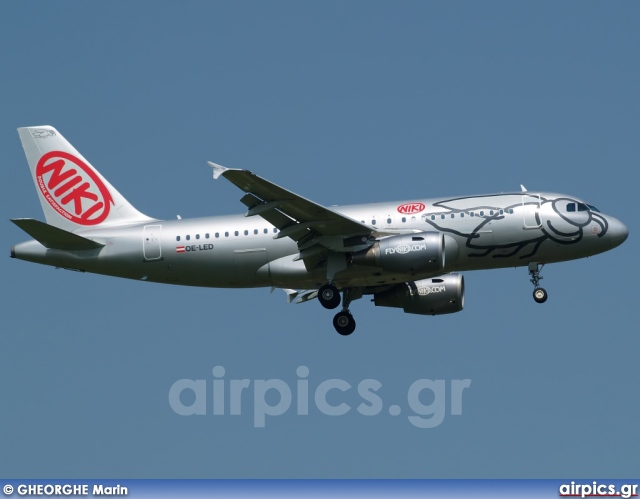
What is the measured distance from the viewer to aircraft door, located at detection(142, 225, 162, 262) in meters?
55.9

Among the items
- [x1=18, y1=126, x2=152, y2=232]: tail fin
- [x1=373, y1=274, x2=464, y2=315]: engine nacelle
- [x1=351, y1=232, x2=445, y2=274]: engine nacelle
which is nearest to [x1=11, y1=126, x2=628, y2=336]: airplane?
[x1=351, y1=232, x2=445, y2=274]: engine nacelle

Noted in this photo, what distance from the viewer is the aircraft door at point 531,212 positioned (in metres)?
54.5

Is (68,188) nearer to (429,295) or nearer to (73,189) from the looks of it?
(73,189)

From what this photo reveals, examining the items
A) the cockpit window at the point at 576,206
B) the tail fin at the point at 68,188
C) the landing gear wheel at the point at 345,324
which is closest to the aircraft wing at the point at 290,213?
the landing gear wheel at the point at 345,324

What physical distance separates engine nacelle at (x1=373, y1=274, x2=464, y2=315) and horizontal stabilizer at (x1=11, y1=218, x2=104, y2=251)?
11.5m

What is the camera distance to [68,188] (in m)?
58.9

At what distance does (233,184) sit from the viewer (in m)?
51.5

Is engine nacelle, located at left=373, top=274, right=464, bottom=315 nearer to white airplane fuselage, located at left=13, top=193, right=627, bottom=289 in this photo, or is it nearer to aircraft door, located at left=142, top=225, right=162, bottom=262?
white airplane fuselage, located at left=13, top=193, right=627, bottom=289

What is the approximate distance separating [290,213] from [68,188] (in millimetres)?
10341

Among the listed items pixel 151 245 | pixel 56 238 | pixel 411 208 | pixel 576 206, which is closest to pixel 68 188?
pixel 56 238

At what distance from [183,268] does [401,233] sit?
829 cm

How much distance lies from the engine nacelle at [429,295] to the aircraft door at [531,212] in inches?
204

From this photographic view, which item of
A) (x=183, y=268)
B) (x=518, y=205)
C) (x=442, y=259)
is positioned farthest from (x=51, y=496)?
(x=518, y=205)

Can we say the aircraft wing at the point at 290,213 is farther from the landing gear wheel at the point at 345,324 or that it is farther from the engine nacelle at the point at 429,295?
the engine nacelle at the point at 429,295
